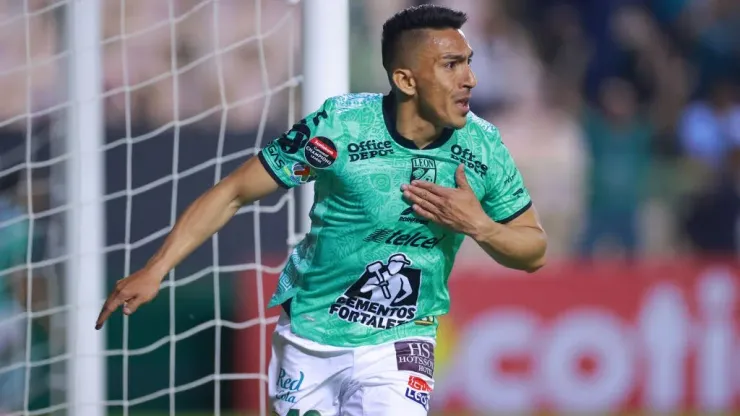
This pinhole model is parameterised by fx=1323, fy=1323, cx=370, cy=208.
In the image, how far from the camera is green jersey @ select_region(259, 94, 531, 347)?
4.62m

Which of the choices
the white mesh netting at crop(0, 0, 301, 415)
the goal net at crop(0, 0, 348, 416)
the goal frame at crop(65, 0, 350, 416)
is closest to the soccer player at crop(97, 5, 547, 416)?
the goal net at crop(0, 0, 348, 416)

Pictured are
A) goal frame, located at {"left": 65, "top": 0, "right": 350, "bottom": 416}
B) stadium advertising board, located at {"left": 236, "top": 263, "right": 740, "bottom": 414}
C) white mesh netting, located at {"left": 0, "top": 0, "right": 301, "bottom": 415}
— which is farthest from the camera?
stadium advertising board, located at {"left": 236, "top": 263, "right": 740, "bottom": 414}

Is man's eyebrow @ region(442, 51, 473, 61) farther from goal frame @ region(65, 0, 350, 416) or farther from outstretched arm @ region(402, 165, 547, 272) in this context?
goal frame @ region(65, 0, 350, 416)

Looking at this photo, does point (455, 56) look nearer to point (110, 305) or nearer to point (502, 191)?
point (502, 191)

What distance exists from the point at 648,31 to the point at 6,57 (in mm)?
5502

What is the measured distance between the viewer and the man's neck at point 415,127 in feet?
15.3

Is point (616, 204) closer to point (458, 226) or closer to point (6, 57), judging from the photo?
point (6, 57)

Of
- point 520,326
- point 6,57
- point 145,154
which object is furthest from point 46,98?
point 520,326

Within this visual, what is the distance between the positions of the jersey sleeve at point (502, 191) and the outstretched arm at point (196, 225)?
77 centimetres

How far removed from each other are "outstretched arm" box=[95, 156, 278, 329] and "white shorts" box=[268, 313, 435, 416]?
1.68 ft

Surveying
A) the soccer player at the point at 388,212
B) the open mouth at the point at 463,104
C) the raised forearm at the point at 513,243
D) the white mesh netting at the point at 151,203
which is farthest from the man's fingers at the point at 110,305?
the white mesh netting at the point at 151,203

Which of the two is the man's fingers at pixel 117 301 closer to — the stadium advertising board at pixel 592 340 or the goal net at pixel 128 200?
the goal net at pixel 128 200

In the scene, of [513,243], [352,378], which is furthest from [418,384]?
[513,243]

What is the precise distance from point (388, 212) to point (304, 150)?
371 millimetres
